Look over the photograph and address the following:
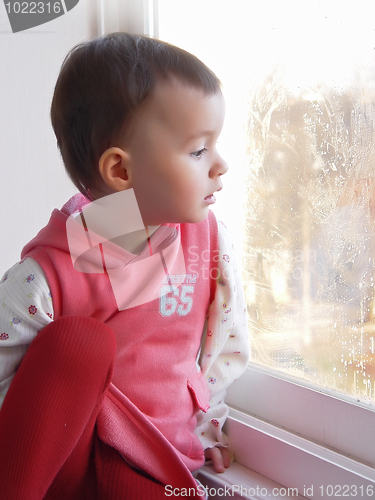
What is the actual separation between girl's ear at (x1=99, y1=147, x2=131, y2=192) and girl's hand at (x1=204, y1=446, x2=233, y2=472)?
0.50 m

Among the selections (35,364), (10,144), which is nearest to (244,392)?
(35,364)

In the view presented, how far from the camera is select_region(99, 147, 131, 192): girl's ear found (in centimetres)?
71

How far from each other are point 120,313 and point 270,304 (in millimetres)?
303

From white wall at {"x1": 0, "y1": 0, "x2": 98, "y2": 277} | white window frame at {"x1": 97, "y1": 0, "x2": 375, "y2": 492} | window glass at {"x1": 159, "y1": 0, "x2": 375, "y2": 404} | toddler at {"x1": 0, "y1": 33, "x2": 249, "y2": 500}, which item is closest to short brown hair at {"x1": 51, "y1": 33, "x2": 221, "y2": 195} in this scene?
toddler at {"x1": 0, "y1": 33, "x2": 249, "y2": 500}

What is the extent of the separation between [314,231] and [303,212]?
0.04 meters

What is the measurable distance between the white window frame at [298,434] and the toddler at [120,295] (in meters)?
0.08

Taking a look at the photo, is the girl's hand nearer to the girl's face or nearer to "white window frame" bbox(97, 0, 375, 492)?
"white window frame" bbox(97, 0, 375, 492)

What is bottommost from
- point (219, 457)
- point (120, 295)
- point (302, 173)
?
point (219, 457)

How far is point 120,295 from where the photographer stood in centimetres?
80

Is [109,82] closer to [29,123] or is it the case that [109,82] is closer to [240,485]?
[29,123]

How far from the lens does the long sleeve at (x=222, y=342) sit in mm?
874
